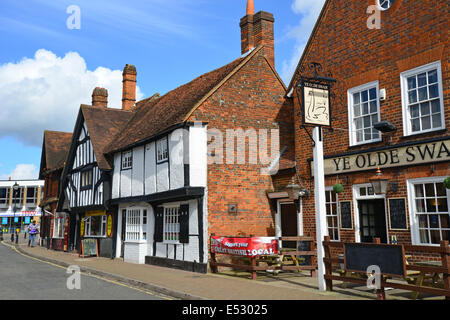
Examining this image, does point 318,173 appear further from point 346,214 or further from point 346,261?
point 346,214

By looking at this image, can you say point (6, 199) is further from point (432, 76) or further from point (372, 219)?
point (432, 76)

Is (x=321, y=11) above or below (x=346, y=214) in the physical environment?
above

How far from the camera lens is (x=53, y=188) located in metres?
31.0

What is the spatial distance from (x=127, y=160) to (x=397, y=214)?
12.3 metres

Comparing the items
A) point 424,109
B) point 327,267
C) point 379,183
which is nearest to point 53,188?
point 327,267

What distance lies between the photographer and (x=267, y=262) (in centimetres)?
1273

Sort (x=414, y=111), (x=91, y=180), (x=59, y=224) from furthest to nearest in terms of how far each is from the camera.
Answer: (x=59, y=224)
(x=91, y=180)
(x=414, y=111)

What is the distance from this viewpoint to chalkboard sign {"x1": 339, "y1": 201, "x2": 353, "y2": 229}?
1184 cm

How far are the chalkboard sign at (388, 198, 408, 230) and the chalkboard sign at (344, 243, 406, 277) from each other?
2531 mm

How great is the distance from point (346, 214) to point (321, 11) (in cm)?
663

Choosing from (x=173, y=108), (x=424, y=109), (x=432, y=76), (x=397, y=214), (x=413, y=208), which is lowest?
(x=397, y=214)

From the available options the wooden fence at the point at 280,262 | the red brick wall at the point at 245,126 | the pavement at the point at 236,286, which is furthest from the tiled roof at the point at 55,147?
the wooden fence at the point at 280,262

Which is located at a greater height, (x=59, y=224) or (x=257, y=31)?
(x=257, y=31)
